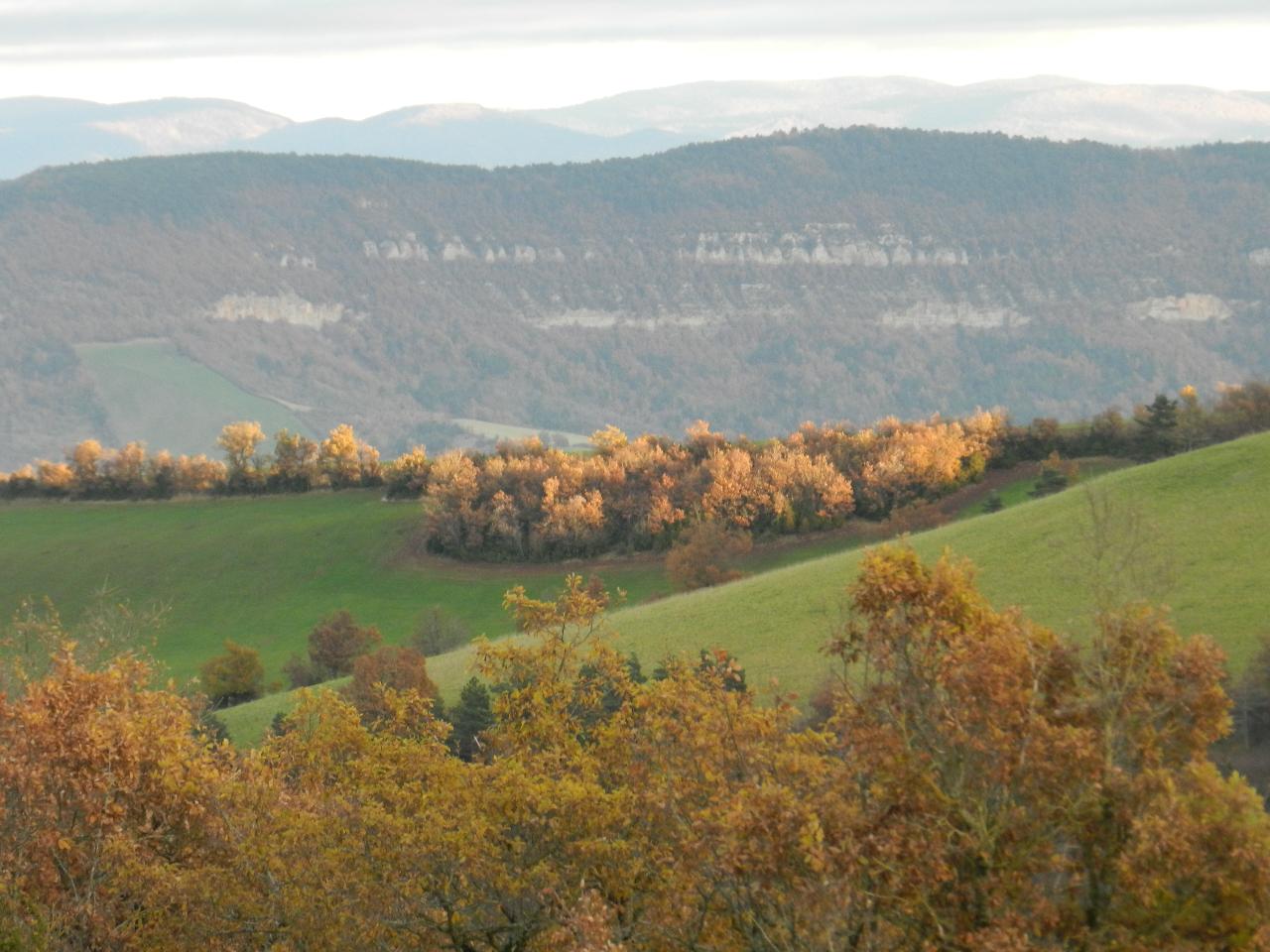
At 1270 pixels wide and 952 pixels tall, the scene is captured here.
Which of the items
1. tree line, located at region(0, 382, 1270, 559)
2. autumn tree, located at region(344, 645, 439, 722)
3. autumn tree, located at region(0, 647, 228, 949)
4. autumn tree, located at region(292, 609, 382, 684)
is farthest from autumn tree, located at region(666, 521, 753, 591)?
autumn tree, located at region(0, 647, 228, 949)

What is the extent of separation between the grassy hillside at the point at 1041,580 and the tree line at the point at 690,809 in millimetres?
18854

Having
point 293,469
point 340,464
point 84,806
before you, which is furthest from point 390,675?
point 293,469

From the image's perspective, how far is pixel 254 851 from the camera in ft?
53.2

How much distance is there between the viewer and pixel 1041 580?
42031 mm

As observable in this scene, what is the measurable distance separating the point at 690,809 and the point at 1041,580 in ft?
95.6

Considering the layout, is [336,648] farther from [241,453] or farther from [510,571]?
[241,453]

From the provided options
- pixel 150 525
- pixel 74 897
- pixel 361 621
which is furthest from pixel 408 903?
pixel 150 525

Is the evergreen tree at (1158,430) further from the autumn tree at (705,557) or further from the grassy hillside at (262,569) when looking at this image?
the autumn tree at (705,557)

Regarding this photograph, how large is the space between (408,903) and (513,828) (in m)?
1.21

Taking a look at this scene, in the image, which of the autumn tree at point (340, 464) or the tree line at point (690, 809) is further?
the autumn tree at point (340, 464)

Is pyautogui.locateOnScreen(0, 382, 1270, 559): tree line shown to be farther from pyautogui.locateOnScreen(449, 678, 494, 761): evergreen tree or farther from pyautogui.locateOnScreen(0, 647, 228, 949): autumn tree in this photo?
pyautogui.locateOnScreen(0, 647, 228, 949): autumn tree

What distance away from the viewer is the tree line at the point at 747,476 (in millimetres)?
71250

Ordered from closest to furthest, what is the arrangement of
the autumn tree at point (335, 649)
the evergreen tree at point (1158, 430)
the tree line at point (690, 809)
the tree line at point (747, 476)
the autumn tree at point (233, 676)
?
the tree line at point (690, 809), the autumn tree at point (233, 676), the autumn tree at point (335, 649), the tree line at point (747, 476), the evergreen tree at point (1158, 430)

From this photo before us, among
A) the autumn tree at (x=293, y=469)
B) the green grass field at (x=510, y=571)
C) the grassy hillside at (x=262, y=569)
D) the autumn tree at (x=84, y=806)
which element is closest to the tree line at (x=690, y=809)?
the autumn tree at (x=84, y=806)
